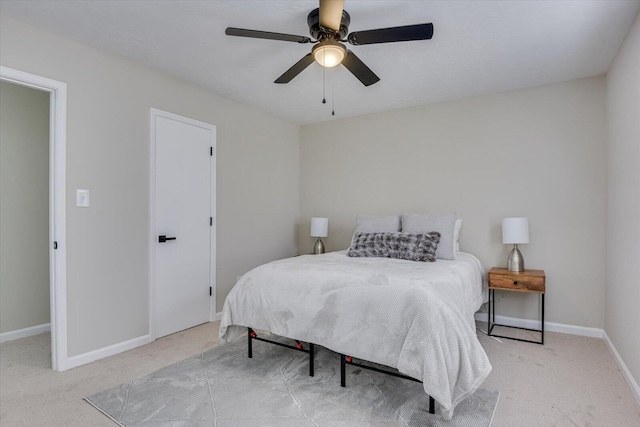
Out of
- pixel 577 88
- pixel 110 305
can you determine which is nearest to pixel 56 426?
pixel 110 305

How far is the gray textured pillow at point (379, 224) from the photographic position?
3742 mm

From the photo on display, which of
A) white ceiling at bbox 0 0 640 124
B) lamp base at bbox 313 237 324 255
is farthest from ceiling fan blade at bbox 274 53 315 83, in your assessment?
lamp base at bbox 313 237 324 255

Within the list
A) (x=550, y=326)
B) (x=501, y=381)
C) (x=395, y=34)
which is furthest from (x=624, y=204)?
(x=395, y=34)

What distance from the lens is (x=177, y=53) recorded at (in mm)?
2873

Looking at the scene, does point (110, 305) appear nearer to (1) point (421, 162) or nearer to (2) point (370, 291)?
(2) point (370, 291)

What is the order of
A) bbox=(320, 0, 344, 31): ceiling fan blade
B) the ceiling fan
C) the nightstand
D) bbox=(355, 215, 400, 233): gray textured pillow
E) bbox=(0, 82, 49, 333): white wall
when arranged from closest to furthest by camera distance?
bbox=(320, 0, 344, 31): ceiling fan blade → the ceiling fan → the nightstand → bbox=(0, 82, 49, 333): white wall → bbox=(355, 215, 400, 233): gray textured pillow

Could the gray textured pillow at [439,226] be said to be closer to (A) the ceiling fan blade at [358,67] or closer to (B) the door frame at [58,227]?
(A) the ceiling fan blade at [358,67]

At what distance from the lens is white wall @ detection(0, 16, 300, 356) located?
103 inches

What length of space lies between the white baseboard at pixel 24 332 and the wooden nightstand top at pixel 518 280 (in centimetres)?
444

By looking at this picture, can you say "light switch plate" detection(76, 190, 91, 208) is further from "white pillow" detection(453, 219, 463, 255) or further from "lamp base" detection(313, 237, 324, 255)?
"white pillow" detection(453, 219, 463, 255)

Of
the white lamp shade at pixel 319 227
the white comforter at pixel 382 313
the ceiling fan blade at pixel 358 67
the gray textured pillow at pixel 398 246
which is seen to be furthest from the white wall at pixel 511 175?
the ceiling fan blade at pixel 358 67

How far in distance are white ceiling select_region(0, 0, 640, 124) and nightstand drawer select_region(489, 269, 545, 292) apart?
187 cm

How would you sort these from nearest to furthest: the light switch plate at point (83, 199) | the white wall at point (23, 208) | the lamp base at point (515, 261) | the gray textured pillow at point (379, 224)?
the light switch plate at point (83, 199) → the white wall at point (23, 208) → the lamp base at point (515, 261) → the gray textured pillow at point (379, 224)

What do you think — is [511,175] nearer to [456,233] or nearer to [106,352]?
[456,233]
